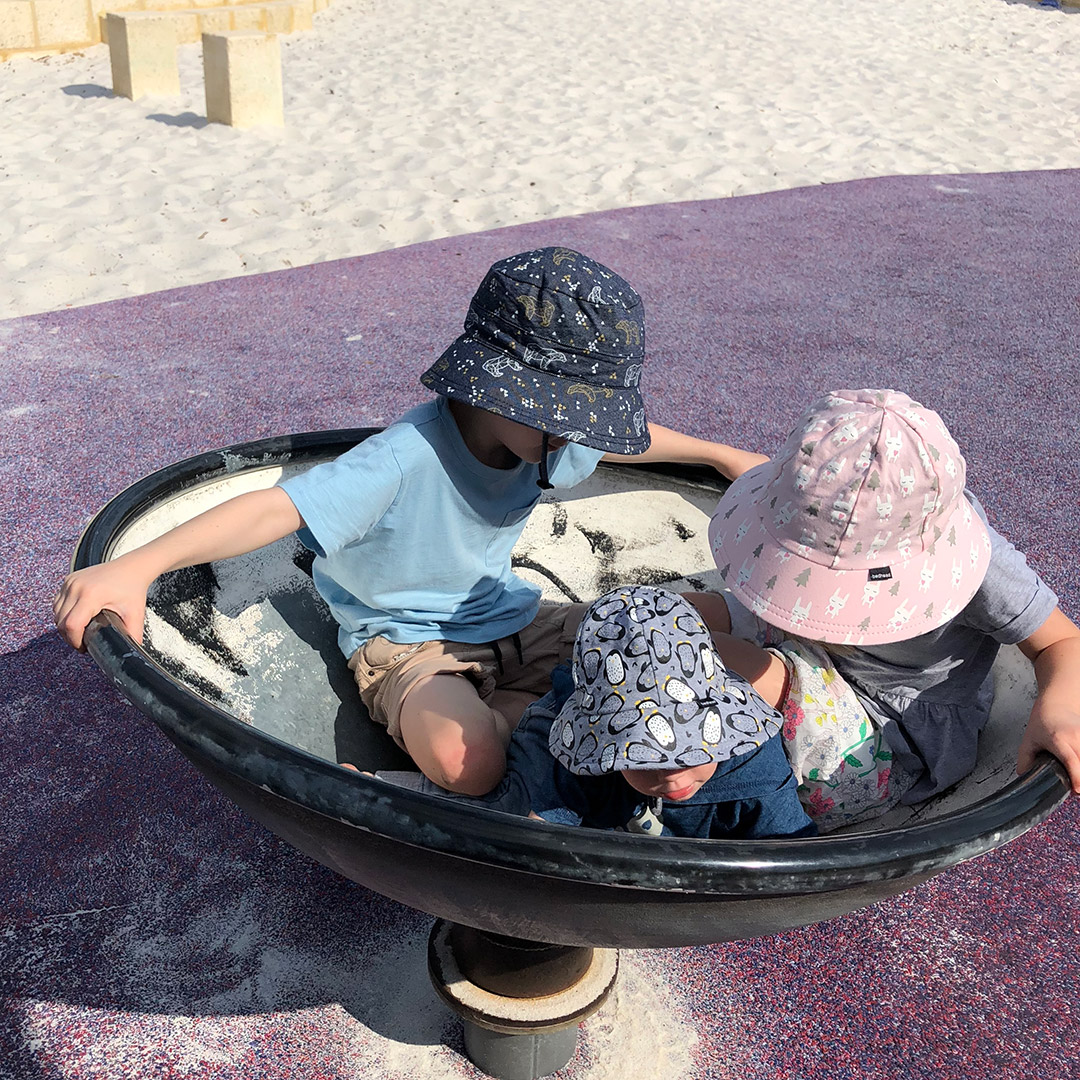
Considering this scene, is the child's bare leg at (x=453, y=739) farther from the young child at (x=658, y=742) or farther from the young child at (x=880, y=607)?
the young child at (x=880, y=607)

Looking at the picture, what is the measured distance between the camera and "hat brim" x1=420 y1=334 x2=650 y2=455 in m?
1.38

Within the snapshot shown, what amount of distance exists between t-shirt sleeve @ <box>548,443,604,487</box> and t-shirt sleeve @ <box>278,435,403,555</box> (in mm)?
284

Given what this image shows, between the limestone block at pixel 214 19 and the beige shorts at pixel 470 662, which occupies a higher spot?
the beige shorts at pixel 470 662

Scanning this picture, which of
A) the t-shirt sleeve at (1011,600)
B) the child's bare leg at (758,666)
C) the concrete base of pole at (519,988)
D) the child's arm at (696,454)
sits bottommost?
the concrete base of pole at (519,988)

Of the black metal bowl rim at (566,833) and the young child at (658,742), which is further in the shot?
the young child at (658,742)

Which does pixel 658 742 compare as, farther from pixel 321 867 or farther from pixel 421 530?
pixel 321 867

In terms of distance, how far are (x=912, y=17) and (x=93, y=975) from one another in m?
10.4

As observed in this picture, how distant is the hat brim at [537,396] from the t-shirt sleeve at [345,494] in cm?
15

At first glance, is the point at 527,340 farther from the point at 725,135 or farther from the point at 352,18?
the point at 352,18

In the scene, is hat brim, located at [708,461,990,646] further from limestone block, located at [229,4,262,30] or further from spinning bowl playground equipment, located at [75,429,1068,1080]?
limestone block, located at [229,4,262,30]

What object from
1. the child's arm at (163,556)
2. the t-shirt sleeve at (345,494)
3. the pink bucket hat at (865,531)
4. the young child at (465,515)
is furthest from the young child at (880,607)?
the child's arm at (163,556)

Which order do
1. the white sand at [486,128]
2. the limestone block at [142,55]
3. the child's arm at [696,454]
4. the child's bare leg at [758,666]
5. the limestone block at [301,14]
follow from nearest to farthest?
the child's bare leg at [758,666]
the child's arm at [696,454]
the white sand at [486,128]
the limestone block at [142,55]
the limestone block at [301,14]

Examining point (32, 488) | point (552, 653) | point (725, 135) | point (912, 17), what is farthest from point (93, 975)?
point (912, 17)

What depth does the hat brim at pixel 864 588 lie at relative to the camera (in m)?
1.32
